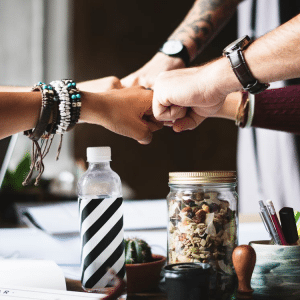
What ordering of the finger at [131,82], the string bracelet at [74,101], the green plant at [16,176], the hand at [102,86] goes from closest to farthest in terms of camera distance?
the string bracelet at [74,101], the hand at [102,86], the finger at [131,82], the green plant at [16,176]

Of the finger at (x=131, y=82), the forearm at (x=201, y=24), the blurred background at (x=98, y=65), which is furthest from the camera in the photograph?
the blurred background at (x=98, y=65)

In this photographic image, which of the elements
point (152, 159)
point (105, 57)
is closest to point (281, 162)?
point (152, 159)

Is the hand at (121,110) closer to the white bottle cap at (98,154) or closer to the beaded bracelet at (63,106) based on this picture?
the beaded bracelet at (63,106)

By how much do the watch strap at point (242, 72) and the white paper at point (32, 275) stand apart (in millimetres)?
401

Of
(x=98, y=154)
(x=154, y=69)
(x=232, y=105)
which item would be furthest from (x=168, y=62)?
(x=98, y=154)

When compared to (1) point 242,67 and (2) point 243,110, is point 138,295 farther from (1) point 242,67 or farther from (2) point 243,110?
(2) point 243,110

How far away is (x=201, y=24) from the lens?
1331 millimetres

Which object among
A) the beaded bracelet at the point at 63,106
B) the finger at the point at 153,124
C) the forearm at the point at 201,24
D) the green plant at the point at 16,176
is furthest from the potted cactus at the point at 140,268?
the green plant at the point at 16,176

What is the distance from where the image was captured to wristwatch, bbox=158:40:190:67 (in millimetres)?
1166

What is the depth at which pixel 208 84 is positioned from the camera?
667 millimetres

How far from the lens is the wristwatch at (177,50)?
1166 millimetres

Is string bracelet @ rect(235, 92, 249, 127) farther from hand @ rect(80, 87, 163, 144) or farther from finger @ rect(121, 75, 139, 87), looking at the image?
finger @ rect(121, 75, 139, 87)

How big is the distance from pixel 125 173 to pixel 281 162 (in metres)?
1.00

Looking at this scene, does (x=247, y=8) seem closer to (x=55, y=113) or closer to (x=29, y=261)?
(x=55, y=113)
